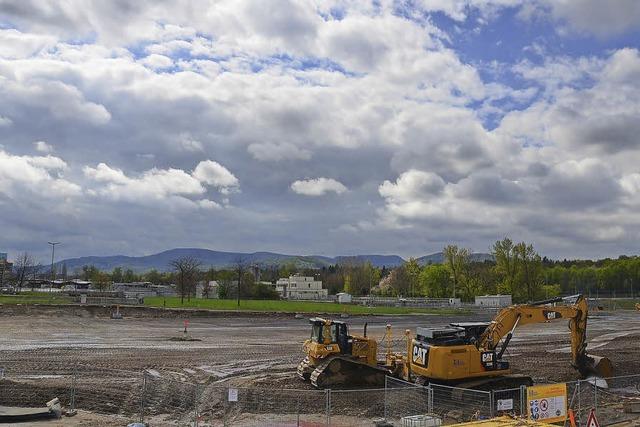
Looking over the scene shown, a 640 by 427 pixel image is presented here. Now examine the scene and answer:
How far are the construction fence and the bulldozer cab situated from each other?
8.26 feet

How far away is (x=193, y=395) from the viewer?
21.8 m

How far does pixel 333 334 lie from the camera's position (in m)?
24.5

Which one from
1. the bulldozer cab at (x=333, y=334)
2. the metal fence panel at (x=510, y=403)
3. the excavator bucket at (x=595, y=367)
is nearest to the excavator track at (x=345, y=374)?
the bulldozer cab at (x=333, y=334)

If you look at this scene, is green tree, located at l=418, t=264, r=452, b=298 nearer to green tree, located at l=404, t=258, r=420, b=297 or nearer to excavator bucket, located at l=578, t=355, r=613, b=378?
green tree, located at l=404, t=258, r=420, b=297

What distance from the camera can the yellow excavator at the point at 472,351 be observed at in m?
21.0

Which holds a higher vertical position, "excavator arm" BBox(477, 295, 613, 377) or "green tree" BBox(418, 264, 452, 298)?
"green tree" BBox(418, 264, 452, 298)

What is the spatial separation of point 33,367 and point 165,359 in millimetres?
6525

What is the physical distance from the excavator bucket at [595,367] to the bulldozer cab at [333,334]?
980 centimetres

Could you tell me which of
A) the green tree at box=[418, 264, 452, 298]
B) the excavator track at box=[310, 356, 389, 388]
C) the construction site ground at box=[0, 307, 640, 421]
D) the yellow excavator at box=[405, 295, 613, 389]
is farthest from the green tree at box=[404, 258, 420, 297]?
the yellow excavator at box=[405, 295, 613, 389]

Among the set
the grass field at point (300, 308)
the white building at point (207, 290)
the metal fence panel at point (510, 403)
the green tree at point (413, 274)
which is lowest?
the metal fence panel at point (510, 403)

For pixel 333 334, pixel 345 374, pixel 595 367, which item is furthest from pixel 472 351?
pixel 595 367

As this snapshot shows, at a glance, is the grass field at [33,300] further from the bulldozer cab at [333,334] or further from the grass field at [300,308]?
the bulldozer cab at [333,334]

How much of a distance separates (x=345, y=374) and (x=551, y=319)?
843cm

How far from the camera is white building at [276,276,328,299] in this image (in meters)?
157
